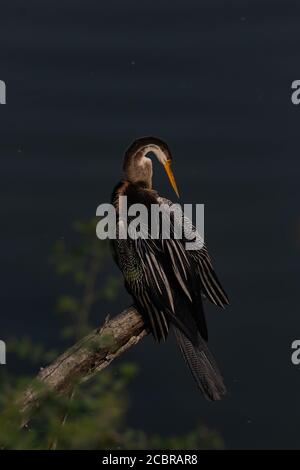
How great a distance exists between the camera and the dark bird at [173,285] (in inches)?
245

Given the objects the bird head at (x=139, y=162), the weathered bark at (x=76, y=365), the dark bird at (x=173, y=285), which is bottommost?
the weathered bark at (x=76, y=365)

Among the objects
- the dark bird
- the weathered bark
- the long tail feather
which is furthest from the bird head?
the weathered bark

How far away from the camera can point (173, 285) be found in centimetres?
635

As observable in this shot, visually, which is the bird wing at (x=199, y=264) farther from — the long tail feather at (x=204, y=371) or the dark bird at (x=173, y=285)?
the long tail feather at (x=204, y=371)

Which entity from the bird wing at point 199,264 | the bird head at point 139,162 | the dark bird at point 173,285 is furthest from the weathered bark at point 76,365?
the bird head at point 139,162

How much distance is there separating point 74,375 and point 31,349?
140 cm

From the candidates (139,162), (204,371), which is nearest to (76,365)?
(204,371)

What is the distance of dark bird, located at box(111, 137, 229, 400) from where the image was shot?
6223mm

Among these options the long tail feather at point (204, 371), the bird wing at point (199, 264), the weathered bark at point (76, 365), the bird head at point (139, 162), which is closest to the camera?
the weathered bark at point (76, 365)

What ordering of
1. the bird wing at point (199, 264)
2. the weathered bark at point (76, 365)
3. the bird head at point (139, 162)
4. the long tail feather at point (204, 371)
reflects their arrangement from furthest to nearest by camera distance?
1. the bird head at point (139, 162)
2. the bird wing at point (199, 264)
3. the long tail feather at point (204, 371)
4. the weathered bark at point (76, 365)

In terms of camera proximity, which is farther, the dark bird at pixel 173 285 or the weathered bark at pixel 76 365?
the dark bird at pixel 173 285
